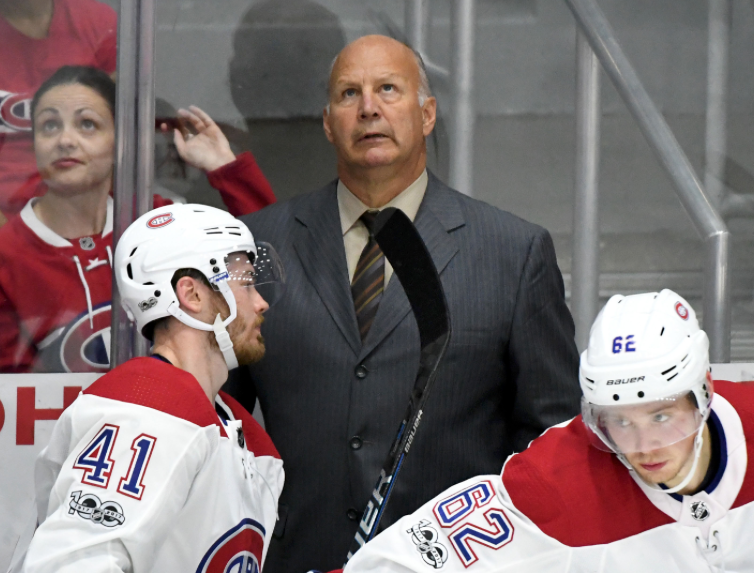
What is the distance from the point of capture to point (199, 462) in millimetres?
1631

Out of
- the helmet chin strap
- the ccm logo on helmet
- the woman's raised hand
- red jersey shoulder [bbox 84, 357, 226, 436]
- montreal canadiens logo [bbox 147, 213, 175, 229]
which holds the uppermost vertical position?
the woman's raised hand

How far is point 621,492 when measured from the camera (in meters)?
1.71

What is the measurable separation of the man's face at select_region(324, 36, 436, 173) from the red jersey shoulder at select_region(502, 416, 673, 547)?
2.31 feet

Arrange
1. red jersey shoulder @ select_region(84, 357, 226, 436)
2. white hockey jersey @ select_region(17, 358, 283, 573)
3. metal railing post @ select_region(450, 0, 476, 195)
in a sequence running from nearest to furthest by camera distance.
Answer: white hockey jersey @ select_region(17, 358, 283, 573), red jersey shoulder @ select_region(84, 357, 226, 436), metal railing post @ select_region(450, 0, 476, 195)

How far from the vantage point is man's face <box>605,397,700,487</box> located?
1657mm

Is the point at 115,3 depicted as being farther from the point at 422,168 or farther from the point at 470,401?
the point at 470,401

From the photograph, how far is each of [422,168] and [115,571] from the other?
1.08m

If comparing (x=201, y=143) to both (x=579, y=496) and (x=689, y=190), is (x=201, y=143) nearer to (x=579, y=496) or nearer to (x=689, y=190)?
(x=689, y=190)

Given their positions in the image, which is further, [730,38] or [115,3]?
[730,38]

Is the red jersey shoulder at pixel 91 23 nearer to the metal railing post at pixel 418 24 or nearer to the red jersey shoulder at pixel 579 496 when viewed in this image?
the metal railing post at pixel 418 24

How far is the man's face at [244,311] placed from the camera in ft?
6.10

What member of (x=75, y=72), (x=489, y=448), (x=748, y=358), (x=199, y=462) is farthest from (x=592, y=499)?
(x=75, y=72)

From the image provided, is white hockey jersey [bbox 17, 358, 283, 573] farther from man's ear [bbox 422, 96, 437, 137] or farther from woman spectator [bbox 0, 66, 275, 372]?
man's ear [bbox 422, 96, 437, 137]

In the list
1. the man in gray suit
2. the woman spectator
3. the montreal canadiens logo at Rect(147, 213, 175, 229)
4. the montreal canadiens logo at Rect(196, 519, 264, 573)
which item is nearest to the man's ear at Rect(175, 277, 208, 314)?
the montreal canadiens logo at Rect(147, 213, 175, 229)
